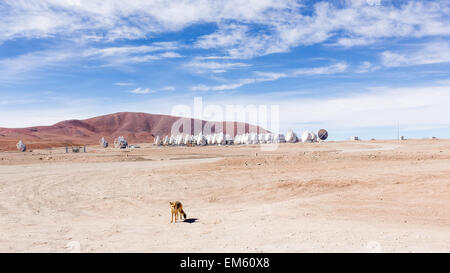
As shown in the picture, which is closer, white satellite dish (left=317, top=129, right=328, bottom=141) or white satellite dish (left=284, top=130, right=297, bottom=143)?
white satellite dish (left=284, top=130, right=297, bottom=143)

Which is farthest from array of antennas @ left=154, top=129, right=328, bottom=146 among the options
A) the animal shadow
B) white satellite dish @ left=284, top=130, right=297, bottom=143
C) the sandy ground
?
the animal shadow

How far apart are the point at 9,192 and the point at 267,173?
13.8 metres

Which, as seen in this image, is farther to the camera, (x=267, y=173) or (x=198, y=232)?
(x=267, y=173)

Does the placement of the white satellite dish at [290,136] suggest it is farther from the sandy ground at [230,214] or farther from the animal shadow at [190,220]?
the animal shadow at [190,220]

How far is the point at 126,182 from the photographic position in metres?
19.1

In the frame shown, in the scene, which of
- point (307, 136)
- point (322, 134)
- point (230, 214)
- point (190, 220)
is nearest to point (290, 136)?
point (307, 136)

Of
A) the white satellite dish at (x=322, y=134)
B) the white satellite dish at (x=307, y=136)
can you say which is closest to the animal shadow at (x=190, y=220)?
the white satellite dish at (x=307, y=136)

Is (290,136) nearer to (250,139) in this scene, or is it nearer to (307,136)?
(307,136)

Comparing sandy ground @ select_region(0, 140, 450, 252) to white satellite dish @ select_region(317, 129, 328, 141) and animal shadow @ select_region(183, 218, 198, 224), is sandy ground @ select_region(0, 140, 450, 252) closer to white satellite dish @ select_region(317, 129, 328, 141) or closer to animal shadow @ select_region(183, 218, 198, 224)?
animal shadow @ select_region(183, 218, 198, 224)

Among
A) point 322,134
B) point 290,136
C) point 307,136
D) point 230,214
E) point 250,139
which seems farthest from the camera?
point 250,139

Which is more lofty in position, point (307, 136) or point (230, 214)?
point (307, 136)
